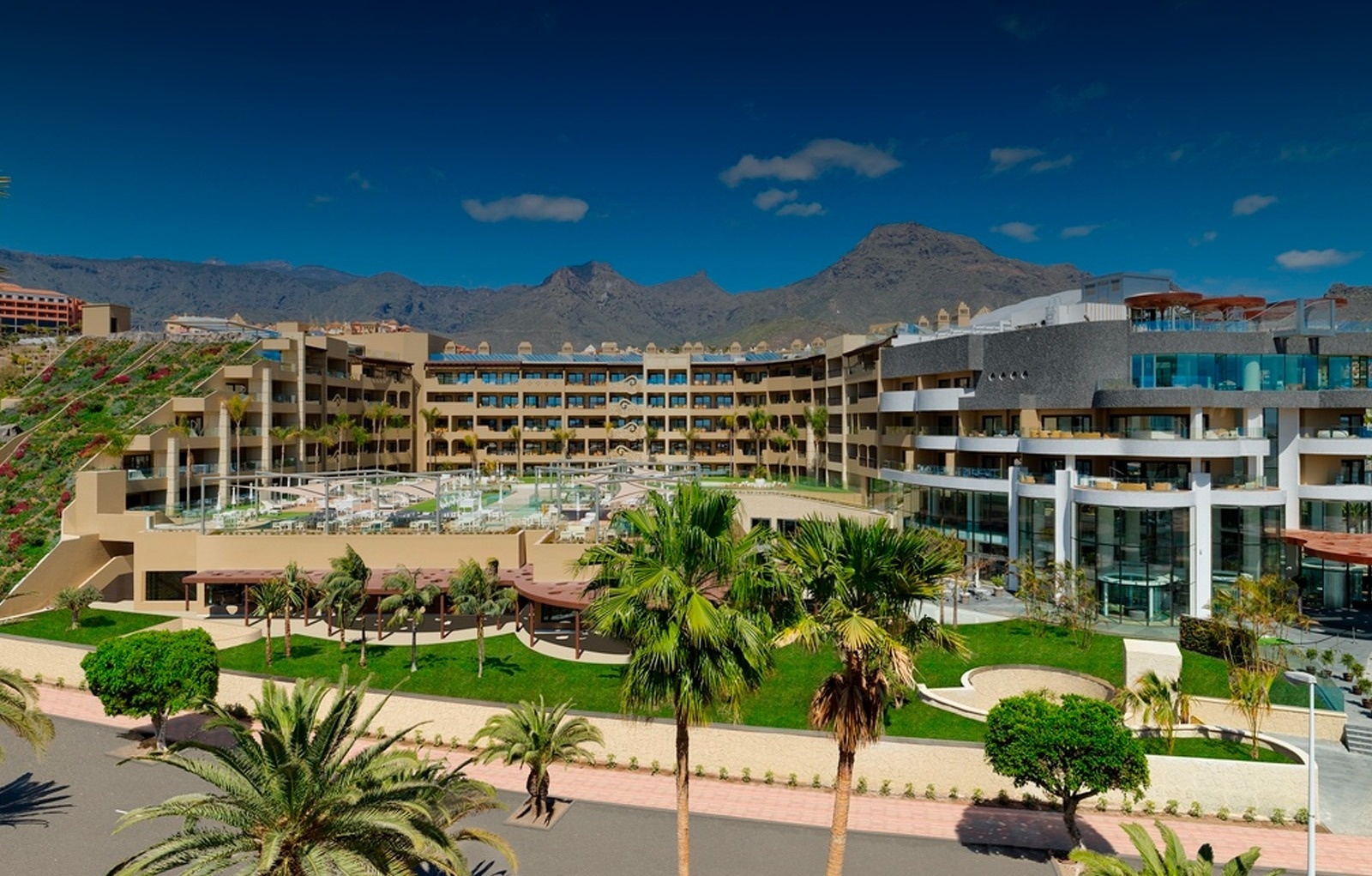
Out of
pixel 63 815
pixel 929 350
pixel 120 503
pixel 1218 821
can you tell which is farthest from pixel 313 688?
pixel 929 350

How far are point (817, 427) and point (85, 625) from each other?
196 ft

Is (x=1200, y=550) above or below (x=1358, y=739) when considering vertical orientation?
above

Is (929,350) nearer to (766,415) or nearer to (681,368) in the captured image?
(766,415)

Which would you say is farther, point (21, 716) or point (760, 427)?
point (760, 427)

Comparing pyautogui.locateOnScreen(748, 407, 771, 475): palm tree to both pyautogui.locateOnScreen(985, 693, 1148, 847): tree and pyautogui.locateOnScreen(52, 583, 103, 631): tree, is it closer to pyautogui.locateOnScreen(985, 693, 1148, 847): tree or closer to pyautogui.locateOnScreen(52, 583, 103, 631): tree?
pyautogui.locateOnScreen(52, 583, 103, 631): tree

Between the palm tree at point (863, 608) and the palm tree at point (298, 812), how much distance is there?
7.48m

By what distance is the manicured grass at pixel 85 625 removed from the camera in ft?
125

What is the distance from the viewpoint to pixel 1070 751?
67.9 ft

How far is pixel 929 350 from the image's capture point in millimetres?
59250

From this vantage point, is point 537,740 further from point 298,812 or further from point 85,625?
point 85,625

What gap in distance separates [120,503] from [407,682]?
28737mm

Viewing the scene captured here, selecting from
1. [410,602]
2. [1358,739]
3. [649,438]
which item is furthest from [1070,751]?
[649,438]

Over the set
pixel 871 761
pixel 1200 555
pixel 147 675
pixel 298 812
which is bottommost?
pixel 871 761

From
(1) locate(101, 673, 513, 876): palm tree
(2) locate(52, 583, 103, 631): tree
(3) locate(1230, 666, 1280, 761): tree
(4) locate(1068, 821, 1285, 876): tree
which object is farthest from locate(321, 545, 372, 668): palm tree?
(3) locate(1230, 666, 1280, 761): tree
